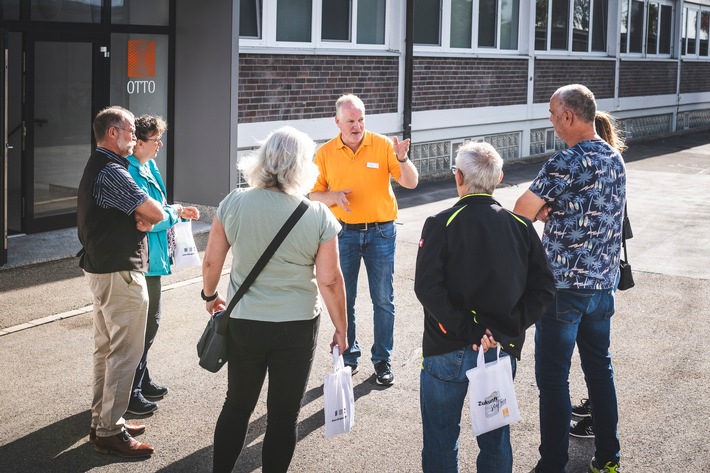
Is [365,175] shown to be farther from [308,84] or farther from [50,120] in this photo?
[308,84]

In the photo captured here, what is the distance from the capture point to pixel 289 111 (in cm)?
1362

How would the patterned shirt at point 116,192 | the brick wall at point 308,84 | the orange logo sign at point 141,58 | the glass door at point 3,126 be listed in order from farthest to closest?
the brick wall at point 308,84
the orange logo sign at point 141,58
the glass door at point 3,126
the patterned shirt at point 116,192

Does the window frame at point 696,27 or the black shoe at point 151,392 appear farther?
the window frame at point 696,27

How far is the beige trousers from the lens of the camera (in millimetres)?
5441

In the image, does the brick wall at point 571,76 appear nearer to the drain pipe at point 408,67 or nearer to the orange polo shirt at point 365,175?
the drain pipe at point 408,67

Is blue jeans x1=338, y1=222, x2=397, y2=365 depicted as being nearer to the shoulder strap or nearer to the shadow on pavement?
the shadow on pavement

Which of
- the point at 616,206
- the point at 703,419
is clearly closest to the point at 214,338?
the point at 616,206

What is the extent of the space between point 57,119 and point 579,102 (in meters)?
7.84

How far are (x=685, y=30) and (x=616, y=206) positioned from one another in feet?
82.3

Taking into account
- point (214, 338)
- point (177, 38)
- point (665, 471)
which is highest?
point (177, 38)

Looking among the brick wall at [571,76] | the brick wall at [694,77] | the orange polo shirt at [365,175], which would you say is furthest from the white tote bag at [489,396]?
the brick wall at [694,77]

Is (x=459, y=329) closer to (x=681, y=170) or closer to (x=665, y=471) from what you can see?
(x=665, y=471)

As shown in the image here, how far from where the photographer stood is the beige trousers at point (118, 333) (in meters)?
5.44

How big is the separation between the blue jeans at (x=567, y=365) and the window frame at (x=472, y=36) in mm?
11557
